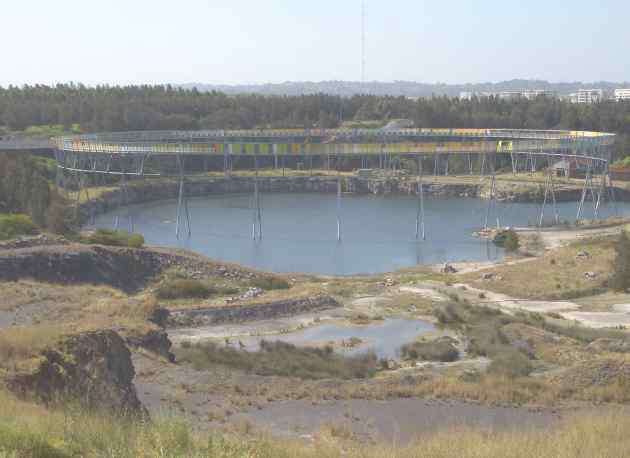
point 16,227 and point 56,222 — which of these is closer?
point 16,227

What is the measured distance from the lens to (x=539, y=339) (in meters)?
18.2

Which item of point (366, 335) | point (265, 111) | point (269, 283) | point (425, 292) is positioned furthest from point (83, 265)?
point (265, 111)

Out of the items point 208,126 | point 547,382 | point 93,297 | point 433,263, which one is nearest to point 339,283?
point 433,263

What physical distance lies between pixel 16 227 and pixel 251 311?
1107 cm

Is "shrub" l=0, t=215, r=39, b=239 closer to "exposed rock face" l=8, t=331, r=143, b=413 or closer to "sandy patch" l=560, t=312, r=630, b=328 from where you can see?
"sandy patch" l=560, t=312, r=630, b=328

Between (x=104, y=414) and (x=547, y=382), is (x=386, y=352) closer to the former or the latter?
(x=547, y=382)

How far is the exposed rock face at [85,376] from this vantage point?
29.7 ft

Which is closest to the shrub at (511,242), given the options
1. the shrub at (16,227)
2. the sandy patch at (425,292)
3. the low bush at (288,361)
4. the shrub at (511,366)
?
the sandy patch at (425,292)

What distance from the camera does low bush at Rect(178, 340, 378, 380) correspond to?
15.1 metres

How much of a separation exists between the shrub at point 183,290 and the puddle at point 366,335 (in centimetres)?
459

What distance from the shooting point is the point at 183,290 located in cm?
2447

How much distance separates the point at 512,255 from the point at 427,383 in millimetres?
24695

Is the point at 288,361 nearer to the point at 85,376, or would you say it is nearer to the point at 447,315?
the point at 85,376

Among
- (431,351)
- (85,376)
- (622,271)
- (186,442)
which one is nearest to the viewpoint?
(186,442)
